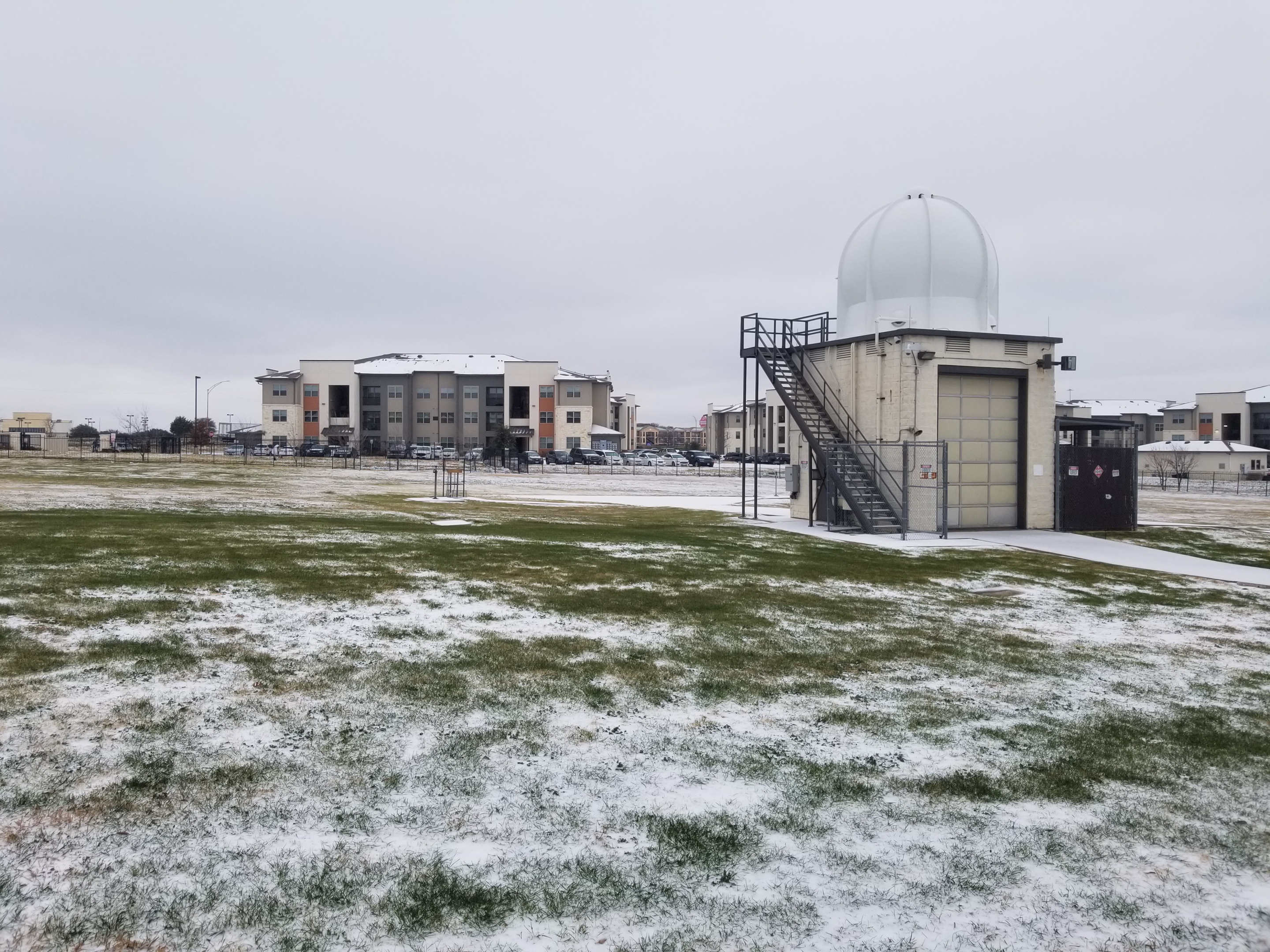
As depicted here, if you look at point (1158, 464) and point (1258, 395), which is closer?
point (1158, 464)

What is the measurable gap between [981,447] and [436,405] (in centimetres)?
10080

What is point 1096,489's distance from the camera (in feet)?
79.3

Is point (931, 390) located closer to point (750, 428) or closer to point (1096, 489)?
point (1096, 489)

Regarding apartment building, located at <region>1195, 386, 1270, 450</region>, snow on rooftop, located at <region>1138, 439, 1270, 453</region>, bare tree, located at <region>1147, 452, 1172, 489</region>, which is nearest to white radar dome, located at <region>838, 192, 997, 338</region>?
bare tree, located at <region>1147, 452, 1172, 489</region>

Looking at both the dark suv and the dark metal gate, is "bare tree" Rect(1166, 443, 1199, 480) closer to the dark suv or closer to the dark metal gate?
the dark suv

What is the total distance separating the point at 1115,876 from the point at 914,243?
2187cm

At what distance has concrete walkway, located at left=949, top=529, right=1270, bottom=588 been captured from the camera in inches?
610

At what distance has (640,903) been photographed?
3.99 metres

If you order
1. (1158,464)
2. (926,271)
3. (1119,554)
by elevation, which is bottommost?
(1119,554)

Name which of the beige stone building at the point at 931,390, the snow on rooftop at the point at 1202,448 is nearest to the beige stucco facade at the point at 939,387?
the beige stone building at the point at 931,390

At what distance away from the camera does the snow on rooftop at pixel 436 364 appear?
383ft

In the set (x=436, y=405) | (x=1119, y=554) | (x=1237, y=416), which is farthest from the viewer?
(x=1237, y=416)

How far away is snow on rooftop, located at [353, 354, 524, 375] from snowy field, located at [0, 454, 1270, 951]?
105m

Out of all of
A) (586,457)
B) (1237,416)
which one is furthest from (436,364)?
(1237,416)
